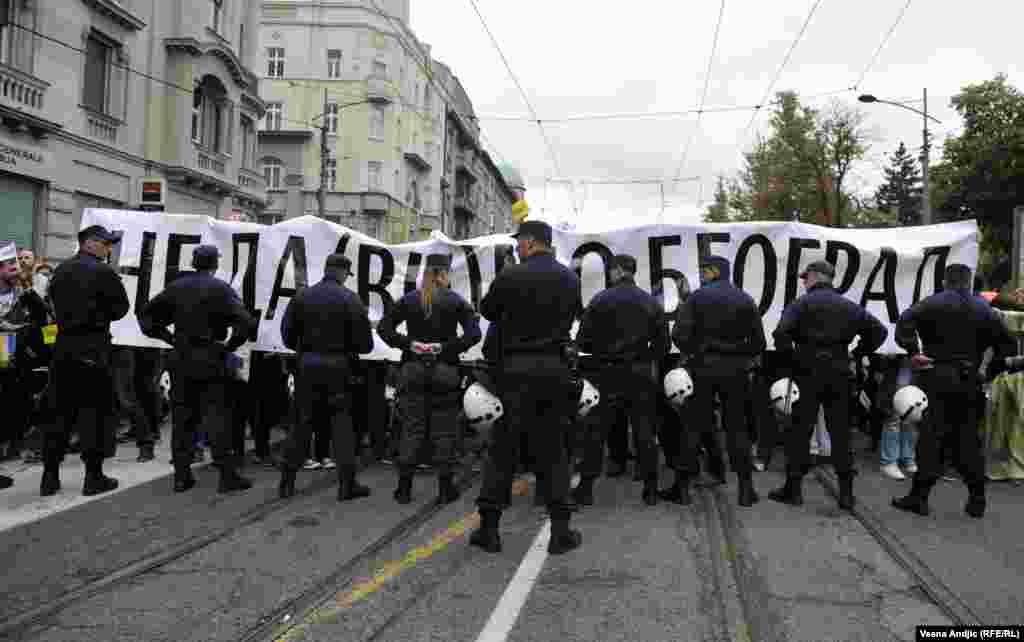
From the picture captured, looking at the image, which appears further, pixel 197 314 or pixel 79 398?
pixel 197 314

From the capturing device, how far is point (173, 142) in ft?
Answer: 77.9

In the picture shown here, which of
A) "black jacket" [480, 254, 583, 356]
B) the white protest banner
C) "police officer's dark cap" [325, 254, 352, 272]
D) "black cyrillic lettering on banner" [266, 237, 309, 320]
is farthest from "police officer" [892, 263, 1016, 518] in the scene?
"black cyrillic lettering on banner" [266, 237, 309, 320]

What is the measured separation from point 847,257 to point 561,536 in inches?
219

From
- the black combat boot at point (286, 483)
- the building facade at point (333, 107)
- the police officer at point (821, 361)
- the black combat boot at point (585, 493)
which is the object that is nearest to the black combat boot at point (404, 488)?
the black combat boot at point (286, 483)

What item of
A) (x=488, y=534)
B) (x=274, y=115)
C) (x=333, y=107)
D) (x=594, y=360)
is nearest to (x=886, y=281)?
(x=594, y=360)

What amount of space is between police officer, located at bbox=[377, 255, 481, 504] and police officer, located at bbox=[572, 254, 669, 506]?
3.39ft

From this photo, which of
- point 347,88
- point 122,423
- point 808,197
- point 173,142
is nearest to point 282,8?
point 347,88

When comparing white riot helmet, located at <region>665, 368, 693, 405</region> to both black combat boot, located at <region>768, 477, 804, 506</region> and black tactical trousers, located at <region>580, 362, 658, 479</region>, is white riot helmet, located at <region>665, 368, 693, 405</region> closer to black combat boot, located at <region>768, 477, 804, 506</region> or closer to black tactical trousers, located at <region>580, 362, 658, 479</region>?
black tactical trousers, located at <region>580, 362, 658, 479</region>

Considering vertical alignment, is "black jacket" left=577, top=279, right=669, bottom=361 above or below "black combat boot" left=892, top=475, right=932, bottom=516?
above

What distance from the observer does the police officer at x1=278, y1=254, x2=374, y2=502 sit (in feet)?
21.1

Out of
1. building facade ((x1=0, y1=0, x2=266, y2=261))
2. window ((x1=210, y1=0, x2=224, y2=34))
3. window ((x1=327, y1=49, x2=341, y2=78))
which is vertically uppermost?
window ((x1=327, y1=49, x2=341, y2=78))

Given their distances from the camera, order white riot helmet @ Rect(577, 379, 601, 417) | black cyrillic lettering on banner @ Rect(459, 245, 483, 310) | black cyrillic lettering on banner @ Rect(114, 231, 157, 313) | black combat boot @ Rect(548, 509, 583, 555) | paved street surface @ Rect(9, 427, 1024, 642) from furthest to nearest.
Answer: black cyrillic lettering on banner @ Rect(459, 245, 483, 310)
black cyrillic lettering on banner @ Rect(114, 231, 157, 313)
white riot helmet @ Rect(577, 379, 601, 417)
black combat boot @ Rect(548, 509, 583, 555)
paved street surface @ Rect(9, 427, 1024, 642)

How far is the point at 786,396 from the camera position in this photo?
6617 mm

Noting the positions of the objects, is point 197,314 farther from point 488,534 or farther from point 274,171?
point 274,171
